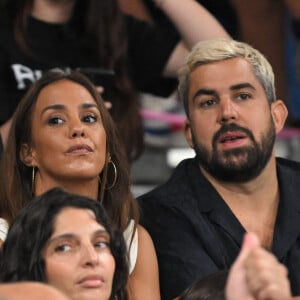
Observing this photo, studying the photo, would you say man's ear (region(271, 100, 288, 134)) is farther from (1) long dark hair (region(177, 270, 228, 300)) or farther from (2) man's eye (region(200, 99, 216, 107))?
(1) long dark hair (region(177, 270, 228, 300))

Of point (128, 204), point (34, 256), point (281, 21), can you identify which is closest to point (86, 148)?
point (128, 204)

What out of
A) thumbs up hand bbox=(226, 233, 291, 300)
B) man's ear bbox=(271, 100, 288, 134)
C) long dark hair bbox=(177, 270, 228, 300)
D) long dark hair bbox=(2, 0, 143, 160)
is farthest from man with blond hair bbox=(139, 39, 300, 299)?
thumbs up hand bbox=(226, 233, 291, 300)

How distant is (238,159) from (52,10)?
0.92m

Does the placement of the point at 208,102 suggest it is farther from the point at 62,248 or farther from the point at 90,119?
the point at 62,248

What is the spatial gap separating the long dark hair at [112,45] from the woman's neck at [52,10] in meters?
0.03

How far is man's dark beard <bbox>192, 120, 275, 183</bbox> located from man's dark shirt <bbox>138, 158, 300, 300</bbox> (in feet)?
0.19

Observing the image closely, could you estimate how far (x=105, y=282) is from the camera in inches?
121

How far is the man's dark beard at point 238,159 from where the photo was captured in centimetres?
388

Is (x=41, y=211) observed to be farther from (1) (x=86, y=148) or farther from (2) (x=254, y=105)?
(2) (x=254, y=105)

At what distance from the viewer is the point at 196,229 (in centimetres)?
378

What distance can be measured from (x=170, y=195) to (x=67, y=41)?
2.46 feet

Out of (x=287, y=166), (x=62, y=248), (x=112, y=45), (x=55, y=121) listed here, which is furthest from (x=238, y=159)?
(x=62, y=248)

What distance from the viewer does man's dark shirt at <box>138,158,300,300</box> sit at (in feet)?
12.2

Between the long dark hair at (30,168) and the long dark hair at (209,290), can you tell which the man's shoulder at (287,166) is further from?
the long dark hair at (209,290)
